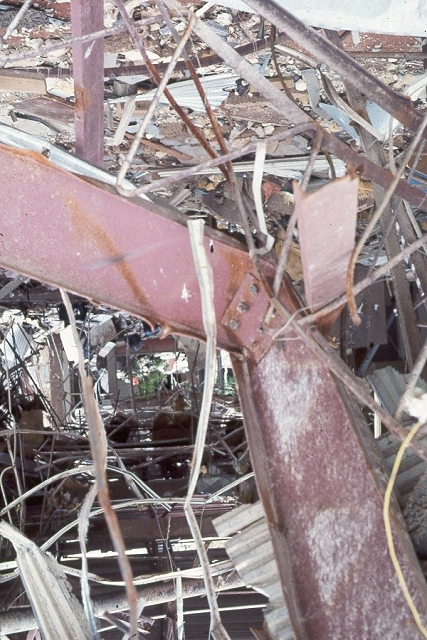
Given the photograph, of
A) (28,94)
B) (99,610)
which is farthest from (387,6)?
(99,610)

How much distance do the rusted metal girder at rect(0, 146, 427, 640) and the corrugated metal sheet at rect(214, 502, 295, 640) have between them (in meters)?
0.06

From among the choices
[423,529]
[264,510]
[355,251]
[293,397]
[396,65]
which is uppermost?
[396,65]

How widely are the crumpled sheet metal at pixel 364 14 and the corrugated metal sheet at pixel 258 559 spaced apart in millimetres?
1760

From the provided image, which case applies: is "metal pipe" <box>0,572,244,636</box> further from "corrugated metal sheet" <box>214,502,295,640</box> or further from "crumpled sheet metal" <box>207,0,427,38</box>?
"crumpled sheet metal" <box>207,0,427,38</box>

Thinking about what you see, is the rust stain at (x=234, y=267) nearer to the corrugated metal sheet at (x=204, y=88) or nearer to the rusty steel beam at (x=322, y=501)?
the rusty steel beam at (x=322, y=501)

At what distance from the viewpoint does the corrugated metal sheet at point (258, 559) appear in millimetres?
2348

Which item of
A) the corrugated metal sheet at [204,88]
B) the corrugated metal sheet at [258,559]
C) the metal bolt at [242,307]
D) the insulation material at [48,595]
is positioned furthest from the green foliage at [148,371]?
the metal bolt at [242,307]

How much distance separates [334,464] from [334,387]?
0.83 ft

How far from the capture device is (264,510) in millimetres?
2350

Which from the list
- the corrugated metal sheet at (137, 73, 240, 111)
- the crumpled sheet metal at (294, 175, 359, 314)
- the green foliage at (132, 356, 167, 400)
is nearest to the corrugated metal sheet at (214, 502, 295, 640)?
the crumpled sheet metal at (294, 175, 359, 314)

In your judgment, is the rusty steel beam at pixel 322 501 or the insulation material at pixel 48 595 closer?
the rusty steel beam at pixel 322 501

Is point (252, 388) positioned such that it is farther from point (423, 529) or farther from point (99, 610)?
point (99, 610)

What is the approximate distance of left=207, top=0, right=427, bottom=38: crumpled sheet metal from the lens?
250 centimetres

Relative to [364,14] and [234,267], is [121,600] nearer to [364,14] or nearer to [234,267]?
[234,267]
